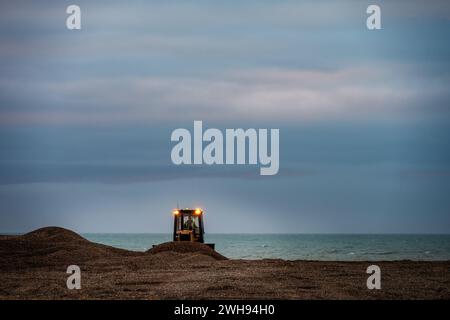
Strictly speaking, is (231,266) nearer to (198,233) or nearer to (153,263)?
(153,263)

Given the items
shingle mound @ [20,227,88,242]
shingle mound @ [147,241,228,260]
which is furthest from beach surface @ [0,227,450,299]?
shingle mound @ [20,227,88,242]

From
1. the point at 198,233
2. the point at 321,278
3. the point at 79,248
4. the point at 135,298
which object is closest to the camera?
the point at 135,298

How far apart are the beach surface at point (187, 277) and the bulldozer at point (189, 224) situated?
12.5 ft

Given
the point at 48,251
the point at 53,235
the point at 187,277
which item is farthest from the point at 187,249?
the point at 187,277

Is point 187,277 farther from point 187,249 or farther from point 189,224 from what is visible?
point 189,224

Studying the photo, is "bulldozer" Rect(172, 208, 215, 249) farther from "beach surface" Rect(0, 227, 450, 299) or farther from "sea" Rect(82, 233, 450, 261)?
"sea" Rect(82, 233, 450, 261)

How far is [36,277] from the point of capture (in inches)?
904

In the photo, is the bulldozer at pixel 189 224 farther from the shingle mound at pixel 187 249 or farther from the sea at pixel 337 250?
the sea at pixel 337 250

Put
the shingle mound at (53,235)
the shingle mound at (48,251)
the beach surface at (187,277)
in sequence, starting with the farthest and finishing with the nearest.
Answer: the shingle mound at (53,235)
the shingle mound at (48,251)
the beach surface at (187,277)

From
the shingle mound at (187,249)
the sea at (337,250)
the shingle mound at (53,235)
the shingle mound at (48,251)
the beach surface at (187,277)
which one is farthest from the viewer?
the sea at (337,250)

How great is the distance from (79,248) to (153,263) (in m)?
6.41

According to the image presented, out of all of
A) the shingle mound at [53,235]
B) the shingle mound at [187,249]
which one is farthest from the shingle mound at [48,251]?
the shingle mound at [187,249]

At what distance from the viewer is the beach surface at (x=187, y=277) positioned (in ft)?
60.8
